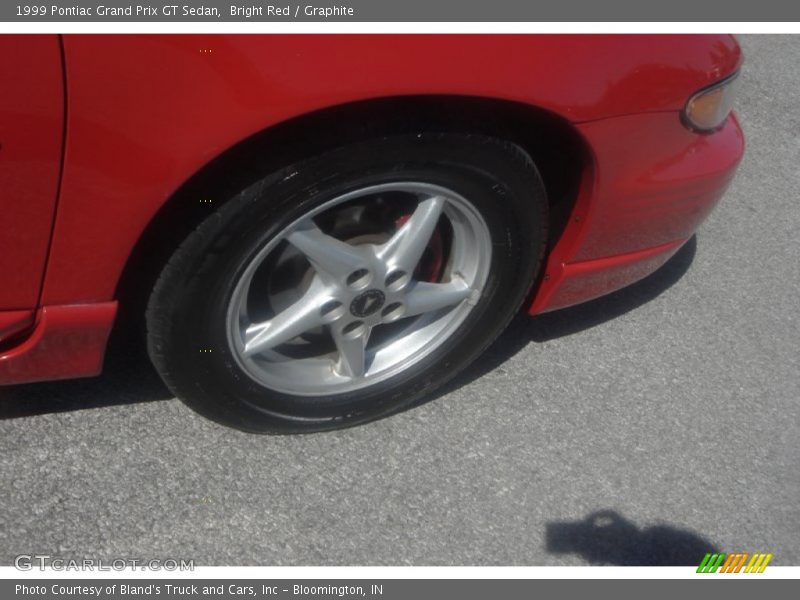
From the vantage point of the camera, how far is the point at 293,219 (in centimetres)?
183

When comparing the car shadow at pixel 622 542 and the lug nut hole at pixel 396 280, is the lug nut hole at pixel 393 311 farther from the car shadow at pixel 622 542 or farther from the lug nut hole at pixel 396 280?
the car shadow at pixel 622 542

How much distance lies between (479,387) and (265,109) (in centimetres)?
122

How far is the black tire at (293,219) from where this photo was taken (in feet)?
5.82

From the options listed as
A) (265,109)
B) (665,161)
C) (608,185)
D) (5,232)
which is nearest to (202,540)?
(5,232)

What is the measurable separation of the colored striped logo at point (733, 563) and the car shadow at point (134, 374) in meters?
0.78

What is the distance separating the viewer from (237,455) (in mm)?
2275

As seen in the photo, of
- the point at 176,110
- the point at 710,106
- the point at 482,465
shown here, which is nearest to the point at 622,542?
the point at 482,465

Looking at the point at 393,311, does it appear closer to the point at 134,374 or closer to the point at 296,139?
the point at 296,139

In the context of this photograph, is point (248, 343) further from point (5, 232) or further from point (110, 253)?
point (5, 232)

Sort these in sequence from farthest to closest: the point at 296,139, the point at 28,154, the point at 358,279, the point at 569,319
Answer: the point at 569,319 < the point at 358,279 < the point at 296,139 < the point at 28,154

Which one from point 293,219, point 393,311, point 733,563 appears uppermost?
point 293,219

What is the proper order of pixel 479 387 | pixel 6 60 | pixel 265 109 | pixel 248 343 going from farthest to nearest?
1. pixel 479 387
2. pixel 248 343
3. pixel 265 109
4. pixel 6 60

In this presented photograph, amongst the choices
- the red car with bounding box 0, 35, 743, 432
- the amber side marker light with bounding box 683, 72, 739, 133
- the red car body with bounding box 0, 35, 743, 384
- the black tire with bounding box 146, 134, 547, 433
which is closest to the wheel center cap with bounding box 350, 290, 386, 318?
the red car with bounding box 0, 35, 743, 432

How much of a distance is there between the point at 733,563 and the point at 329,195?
1407mm
